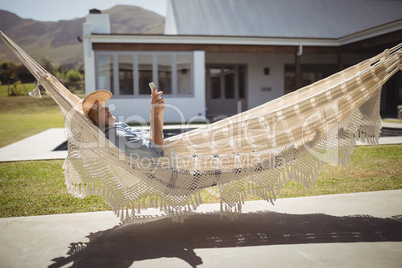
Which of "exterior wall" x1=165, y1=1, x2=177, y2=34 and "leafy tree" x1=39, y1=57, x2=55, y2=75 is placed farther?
"exterior wall" x1=165, y1=1, x2=177, y2=34

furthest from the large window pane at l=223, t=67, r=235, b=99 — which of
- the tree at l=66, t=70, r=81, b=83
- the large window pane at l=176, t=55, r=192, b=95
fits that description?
the tree at l=66, t=70, r=81, b=83

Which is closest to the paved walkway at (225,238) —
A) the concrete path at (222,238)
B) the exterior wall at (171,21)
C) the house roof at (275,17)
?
the concrete path at (222,238)

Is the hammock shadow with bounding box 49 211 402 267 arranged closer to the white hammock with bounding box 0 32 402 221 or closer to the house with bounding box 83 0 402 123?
the white hammock with bounding box 0 32 402 221

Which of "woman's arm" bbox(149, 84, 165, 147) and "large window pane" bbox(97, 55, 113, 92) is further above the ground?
"large window pane" bbox(97, 55, 113, 92)

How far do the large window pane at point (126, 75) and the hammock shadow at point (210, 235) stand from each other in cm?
989

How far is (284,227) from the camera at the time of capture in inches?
95.5

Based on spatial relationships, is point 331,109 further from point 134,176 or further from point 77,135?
point 77,135

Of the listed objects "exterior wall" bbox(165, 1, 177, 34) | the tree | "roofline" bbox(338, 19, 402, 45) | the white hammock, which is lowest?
the white hammock

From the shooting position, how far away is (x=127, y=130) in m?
2.47

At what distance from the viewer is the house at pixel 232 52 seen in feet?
38.3

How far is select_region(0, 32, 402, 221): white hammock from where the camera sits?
7.45 ft

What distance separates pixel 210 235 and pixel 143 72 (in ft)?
34.0

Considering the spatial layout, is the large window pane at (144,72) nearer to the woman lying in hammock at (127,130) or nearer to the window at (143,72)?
the window at (143,72)

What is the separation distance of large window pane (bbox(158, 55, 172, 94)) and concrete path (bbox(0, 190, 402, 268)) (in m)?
9.72
